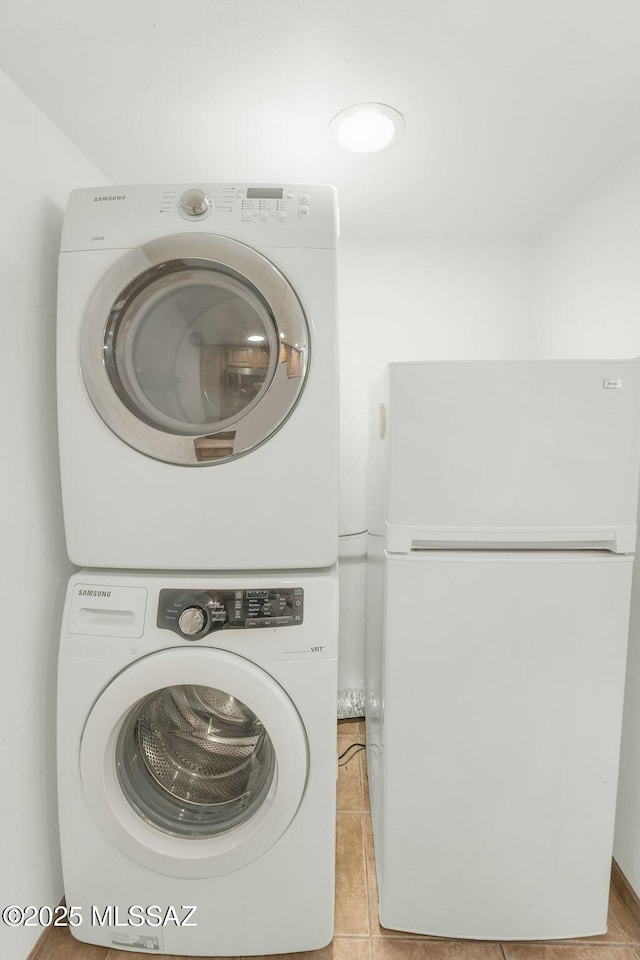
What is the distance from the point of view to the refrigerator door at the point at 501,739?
47.8 inches

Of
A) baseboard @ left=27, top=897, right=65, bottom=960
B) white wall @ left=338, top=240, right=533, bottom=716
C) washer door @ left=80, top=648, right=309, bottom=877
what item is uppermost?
white wall @ left=338, top=240, right=533, bottom=716

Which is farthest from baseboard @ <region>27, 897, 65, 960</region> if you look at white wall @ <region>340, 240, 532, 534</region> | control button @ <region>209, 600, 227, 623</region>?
white wall @ <region>340, 240, 532, 534</region>

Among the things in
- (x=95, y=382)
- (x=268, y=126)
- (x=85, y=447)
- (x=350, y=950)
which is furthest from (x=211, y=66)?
(x=350, y=950)

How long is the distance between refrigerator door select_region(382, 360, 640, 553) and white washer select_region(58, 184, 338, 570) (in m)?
0.20

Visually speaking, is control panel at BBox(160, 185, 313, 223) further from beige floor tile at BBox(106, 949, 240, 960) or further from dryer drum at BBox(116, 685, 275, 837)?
beige floor tile at BBox(106, 949, 240, 960)

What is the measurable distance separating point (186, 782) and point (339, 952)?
60 cm

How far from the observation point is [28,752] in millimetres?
1243

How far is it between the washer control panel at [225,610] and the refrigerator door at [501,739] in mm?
261

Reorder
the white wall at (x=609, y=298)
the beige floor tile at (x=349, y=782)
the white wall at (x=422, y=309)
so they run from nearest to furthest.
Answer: the white wall at (x=609, y=298) → the beige floor tile at (x=349, y=782) → the white wall at (x=422, y=309)

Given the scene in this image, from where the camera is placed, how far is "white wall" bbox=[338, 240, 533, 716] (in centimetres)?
217

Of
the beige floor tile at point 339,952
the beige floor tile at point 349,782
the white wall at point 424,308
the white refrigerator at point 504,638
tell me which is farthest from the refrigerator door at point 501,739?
the white wall at point 424,308

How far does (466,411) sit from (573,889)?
1294 mm

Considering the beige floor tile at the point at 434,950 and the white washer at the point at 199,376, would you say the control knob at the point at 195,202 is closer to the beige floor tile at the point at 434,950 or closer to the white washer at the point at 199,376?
the white washer at the point at 199,376

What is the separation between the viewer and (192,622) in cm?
117
